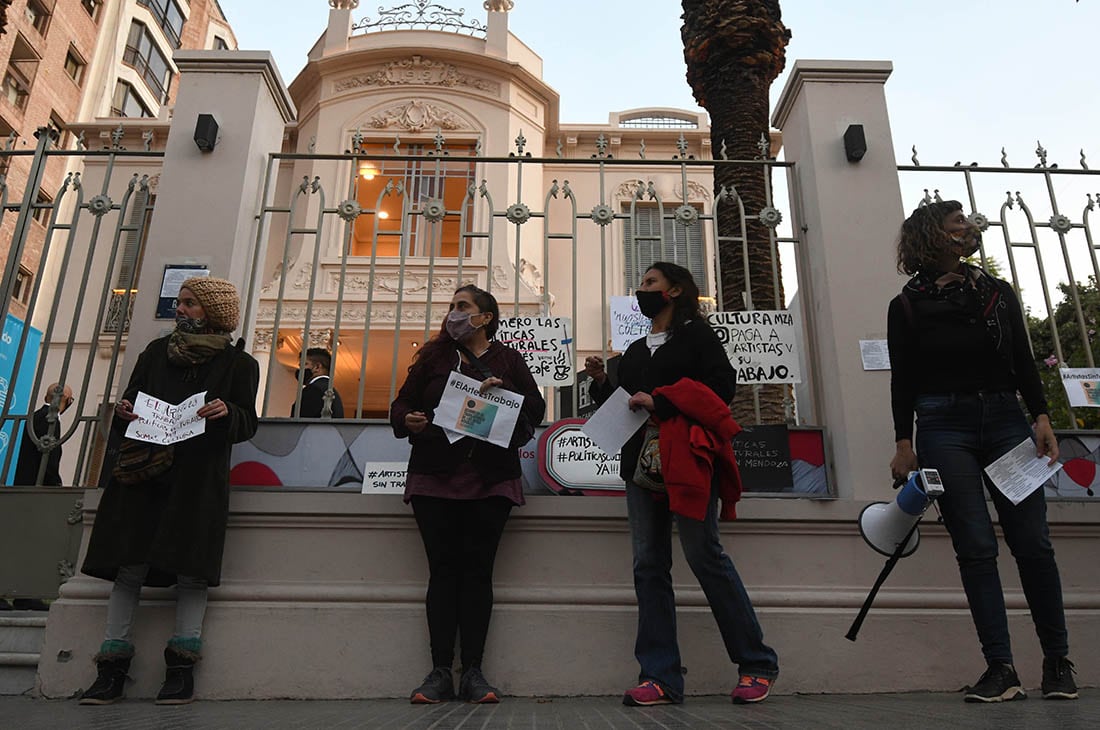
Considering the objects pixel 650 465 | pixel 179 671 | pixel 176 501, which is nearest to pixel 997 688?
pixel 650 465


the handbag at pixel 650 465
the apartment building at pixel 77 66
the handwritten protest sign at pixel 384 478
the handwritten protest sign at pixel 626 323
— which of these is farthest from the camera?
the apartment building at pixel 77 66

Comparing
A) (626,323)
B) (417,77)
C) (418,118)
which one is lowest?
(626,323)

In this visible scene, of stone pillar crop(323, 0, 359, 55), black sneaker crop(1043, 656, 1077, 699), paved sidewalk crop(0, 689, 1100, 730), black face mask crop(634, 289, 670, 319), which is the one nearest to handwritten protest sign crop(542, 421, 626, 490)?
black face mask crop(634, 289, 670, 319)

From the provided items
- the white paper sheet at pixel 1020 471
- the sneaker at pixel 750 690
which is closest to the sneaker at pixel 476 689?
the sneaker at pixel 750 690

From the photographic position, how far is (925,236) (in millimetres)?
3102

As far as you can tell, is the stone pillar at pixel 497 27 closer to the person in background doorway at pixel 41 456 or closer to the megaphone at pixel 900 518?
the person in background doorway at pixel 41 456

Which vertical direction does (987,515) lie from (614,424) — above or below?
below

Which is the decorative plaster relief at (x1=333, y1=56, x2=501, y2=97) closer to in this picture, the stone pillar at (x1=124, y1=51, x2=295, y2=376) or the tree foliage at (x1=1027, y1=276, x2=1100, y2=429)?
the tree foliage at (x1=1027, y1=276, x2=1100, y2=429)

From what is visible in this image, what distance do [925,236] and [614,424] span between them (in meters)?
1.51

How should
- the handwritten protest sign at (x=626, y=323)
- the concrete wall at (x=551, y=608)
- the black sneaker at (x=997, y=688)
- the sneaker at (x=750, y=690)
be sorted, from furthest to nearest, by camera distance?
the handwritten protest sign at (x=626, y=323)
the concrete wall at (x=551, y=608)
the sneaker at (x=750, y=690)
the black sneaker at (x=997, y=688)

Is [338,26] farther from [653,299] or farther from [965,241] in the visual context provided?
[965,241]

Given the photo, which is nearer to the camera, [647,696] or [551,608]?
[647,696]

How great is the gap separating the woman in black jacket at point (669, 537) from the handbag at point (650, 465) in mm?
56

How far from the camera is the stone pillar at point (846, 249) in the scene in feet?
12.1
